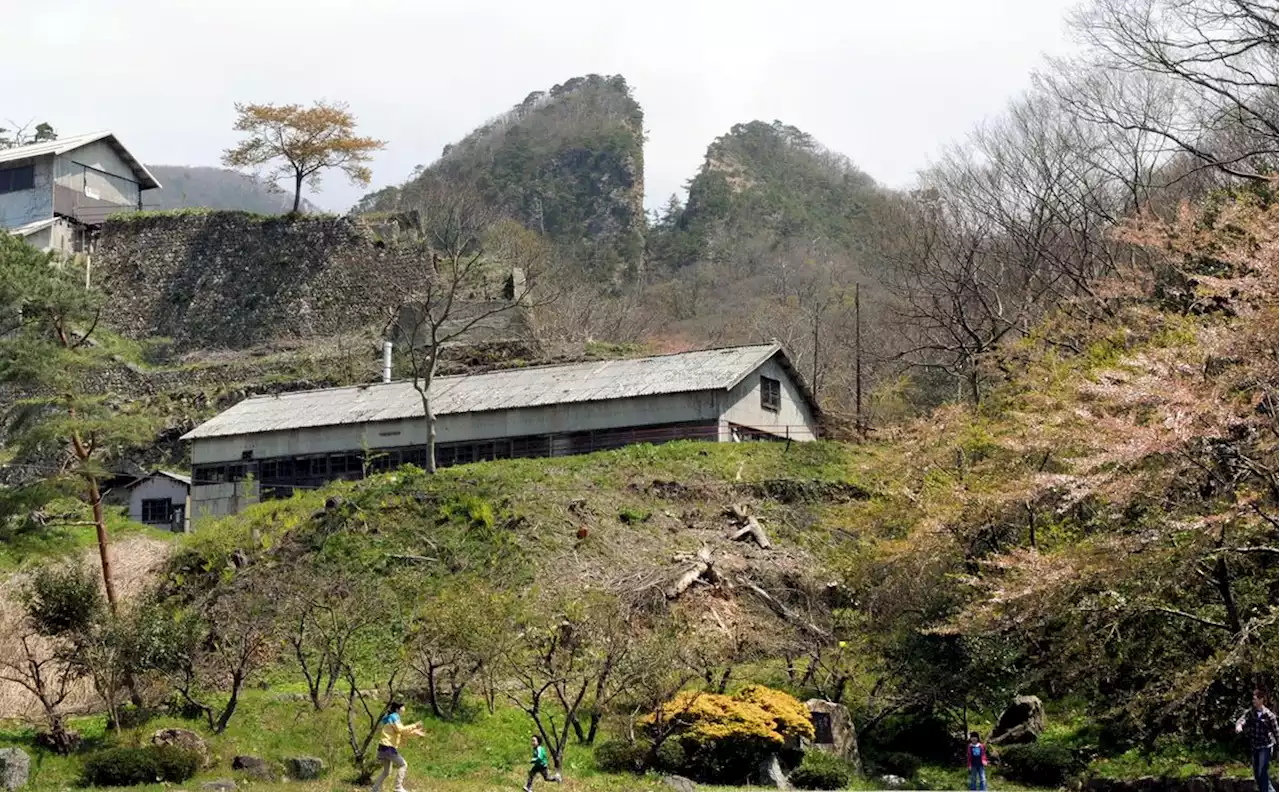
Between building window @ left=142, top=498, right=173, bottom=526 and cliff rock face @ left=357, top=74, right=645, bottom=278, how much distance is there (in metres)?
38.9

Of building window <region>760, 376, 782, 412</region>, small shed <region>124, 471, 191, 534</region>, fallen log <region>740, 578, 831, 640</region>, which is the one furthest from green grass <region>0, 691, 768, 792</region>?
small shed <region>124, 471, 191, 534</region>

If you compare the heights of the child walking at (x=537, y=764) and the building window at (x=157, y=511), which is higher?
the building window at (x=157, y=511)

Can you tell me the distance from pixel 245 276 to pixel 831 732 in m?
43.3

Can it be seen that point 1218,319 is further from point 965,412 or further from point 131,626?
point 131,626

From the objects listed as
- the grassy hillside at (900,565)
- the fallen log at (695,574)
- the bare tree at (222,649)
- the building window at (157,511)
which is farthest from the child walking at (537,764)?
the building window at (157,511)

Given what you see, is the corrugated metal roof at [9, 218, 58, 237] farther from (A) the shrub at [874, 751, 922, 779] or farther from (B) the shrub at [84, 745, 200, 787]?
(A) the shrub at [874, 751, 922, 779]

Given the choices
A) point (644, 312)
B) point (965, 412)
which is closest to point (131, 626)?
point (965, 412)

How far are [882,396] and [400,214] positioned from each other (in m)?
23.6

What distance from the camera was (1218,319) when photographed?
21.2 meters

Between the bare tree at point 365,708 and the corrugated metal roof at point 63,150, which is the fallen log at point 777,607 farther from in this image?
the corrugated metal roof at point 63,150

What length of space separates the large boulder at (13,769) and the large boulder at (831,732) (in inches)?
462

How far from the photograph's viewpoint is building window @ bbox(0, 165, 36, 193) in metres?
58.4

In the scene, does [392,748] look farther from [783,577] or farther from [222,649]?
[783,577]

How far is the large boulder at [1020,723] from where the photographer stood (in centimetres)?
2264
